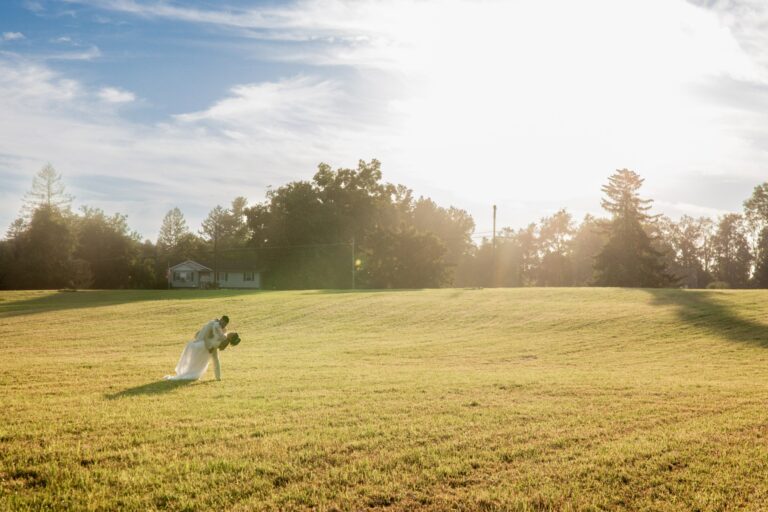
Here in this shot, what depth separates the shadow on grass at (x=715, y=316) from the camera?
25.2 meters

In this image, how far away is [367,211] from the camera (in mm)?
96188

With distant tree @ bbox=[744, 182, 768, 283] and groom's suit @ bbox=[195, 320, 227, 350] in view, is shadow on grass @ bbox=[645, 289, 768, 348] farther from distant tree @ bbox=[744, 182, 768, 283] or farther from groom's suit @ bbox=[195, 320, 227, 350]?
distant tree @ bbox=[744, 182, 768, 283]

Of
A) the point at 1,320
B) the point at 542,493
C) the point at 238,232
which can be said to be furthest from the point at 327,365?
the point at 238,232

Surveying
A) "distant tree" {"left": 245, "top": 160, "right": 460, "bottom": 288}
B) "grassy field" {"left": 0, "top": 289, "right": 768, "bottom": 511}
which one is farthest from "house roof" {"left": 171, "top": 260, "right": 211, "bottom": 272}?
"grassy field" {"left": 0, "top": 289, "right": 768, "bottom": 511}

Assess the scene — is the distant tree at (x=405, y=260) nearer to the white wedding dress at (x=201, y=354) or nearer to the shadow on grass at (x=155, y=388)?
the white wedding dress at (x=201, y=354)

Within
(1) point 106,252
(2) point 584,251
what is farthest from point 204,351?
(2) point 584,251

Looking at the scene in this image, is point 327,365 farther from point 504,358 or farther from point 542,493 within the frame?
point 542,493

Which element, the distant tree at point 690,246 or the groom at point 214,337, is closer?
the groom at point 214,337

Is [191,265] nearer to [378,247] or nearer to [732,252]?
[378,247]

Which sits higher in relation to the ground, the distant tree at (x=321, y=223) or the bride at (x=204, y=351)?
the distant tree at (x=321, y=223)

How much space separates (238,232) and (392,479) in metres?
137

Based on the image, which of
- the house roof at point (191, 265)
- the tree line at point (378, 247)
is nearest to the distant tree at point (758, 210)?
the tree line at point (378, 247)

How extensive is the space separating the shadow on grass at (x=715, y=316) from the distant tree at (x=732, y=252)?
8210 centimetres

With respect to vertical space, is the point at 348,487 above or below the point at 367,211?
below
